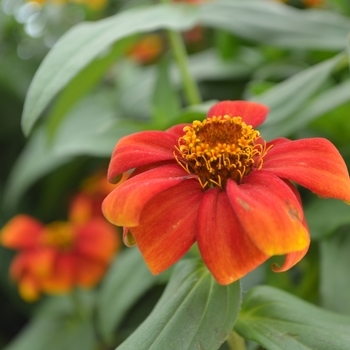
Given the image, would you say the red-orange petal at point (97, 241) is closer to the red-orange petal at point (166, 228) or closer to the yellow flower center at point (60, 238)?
the yellow flower center at point (60, 238)

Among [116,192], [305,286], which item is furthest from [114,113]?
[116,192]

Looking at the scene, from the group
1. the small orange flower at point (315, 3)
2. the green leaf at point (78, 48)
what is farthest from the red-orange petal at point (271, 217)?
the small orange flower at point (315, 3)

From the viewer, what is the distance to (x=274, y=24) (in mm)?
717

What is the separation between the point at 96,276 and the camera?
777 millimetres

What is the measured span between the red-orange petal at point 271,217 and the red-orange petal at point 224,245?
0.04ft

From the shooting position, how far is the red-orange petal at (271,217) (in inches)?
11.4

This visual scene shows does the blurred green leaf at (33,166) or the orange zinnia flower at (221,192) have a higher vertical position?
the orange zinnia flower at (221,192)

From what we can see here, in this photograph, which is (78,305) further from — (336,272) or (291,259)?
(291,259)

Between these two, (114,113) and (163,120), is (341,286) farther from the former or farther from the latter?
(114,113)

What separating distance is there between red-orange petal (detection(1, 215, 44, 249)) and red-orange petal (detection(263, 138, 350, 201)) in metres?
0.52

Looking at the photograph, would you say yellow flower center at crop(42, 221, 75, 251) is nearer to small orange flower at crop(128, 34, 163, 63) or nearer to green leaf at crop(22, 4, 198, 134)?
green leaf at crop(22, 4, 198, 134)

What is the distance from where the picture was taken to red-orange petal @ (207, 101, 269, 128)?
416 millimetres

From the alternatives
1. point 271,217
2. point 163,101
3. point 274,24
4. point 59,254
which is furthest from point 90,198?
point 271,217

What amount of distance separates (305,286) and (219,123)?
257 millimetres
